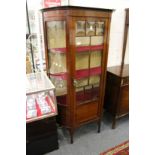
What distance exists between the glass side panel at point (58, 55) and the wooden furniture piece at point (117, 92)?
74 centimetres

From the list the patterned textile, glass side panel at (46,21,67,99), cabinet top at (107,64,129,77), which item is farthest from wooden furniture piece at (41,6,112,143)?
the patterned textile

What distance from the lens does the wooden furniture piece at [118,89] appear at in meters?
1.95

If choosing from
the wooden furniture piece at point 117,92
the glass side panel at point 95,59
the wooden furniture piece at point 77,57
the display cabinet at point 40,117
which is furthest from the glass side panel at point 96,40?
the display cabinet at point 40,117

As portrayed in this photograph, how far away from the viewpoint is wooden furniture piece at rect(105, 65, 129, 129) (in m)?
1.95

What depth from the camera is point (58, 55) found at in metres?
1.72

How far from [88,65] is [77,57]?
19cm

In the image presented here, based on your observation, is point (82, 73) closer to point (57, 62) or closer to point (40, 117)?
point (57, 62)

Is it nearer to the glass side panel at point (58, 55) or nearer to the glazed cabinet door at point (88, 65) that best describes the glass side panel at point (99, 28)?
the glazed cabinet door at point (88, 65)

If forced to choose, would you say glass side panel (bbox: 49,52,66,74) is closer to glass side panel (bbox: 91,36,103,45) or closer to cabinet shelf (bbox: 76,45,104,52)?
cabinet shelf (bbox: 76,45,104,52)

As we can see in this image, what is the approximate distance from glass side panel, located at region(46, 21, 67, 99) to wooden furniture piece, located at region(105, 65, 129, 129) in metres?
0.74

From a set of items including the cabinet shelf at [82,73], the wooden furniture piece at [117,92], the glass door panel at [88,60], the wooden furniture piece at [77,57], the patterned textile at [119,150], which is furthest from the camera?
the wooden furniture piece at [117,92]

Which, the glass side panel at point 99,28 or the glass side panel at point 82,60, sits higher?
the glass side panel at point 99,28

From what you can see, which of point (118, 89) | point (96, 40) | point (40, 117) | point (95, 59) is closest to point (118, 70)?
point (118, 89)
